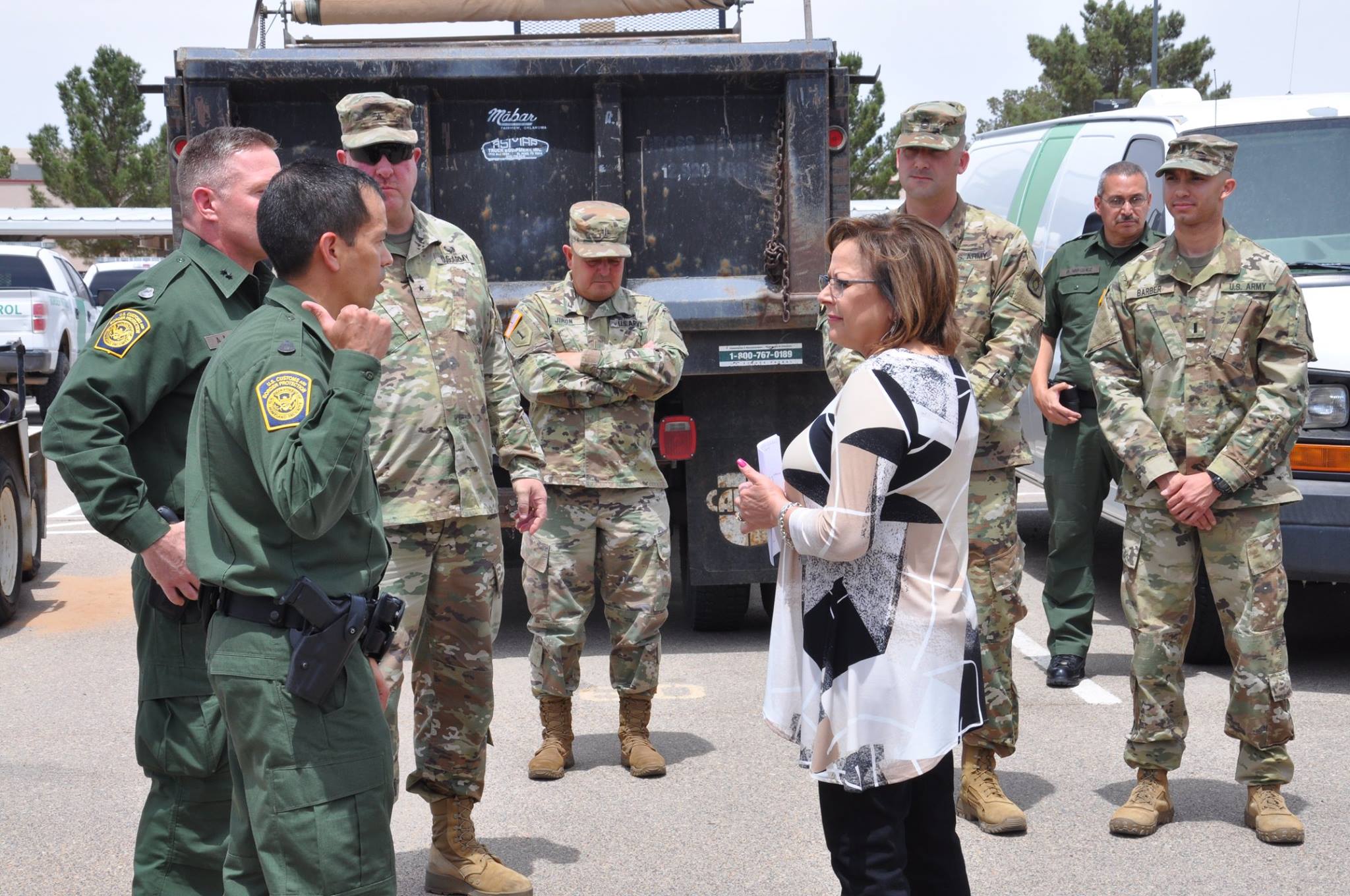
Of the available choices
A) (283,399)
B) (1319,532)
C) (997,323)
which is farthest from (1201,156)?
(283,399)

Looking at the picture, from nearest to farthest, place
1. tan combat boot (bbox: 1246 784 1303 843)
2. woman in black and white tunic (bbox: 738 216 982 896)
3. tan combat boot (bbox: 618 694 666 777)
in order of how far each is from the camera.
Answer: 1. woman in black and white tunic (bbox: 738 216 982 896)
2. tan combat boot (bbox: 1246 784 1303 843)
3. tan combat boot (bbox: 618 694 666 777)

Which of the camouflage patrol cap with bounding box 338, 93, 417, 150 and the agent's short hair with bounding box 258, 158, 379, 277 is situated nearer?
the agent's short hair with bounding box 258, 158, 379, 277

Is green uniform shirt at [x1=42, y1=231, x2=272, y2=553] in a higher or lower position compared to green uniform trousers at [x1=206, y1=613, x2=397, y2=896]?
higher

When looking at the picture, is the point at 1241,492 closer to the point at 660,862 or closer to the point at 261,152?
the point at 660,862

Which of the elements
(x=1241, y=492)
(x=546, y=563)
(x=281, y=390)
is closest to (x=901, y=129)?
(x=1241, y=492)

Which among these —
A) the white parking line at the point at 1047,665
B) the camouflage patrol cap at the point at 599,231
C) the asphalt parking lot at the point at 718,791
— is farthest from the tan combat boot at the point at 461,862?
the white parking line at the point at 1047,665

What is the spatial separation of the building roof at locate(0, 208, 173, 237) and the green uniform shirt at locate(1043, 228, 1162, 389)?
1217 inches

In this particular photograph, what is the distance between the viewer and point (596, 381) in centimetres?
566

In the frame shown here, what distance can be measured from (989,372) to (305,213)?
260 centimetres

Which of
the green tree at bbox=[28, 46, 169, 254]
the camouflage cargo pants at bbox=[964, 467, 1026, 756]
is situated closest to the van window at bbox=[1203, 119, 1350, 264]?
the camouflage cargo pants at bbox=[964, 467, 1026, 756]

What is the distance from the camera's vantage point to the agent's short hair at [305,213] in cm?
286

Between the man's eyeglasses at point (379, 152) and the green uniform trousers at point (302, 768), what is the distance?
179 cm

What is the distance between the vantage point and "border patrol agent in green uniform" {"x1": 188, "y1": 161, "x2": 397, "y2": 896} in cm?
271

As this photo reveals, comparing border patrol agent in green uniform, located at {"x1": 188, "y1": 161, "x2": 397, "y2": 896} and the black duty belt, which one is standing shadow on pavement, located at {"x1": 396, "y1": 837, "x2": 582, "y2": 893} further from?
the black duty belt
